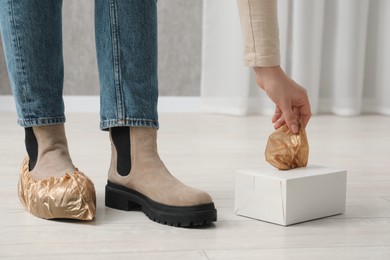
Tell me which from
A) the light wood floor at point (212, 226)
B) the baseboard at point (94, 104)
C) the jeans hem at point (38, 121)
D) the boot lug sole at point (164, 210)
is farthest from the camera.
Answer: the baseboard at point (94, 104)

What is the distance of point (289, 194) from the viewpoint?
3.72ft

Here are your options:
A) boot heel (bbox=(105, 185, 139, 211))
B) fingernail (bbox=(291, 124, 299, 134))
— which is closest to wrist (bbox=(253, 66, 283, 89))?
fingernail (bbox=(291, 124, 299, 134))

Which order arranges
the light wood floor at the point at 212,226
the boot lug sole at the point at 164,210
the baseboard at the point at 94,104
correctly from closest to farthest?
1. the light wood floor at the point at 212,226
2. the boot lug sole at the point at 164,210
3. the baseboard at the point at 94,104

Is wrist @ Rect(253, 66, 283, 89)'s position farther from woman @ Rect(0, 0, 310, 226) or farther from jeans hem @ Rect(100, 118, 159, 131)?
jeans hem @ Rect(100, 118, 159, 131)

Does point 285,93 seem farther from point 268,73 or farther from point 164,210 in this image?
point 164,210

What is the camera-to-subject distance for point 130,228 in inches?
43.8

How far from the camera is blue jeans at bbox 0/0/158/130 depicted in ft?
3.80

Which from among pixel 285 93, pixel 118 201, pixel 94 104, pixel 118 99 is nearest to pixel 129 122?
pixel 118 99

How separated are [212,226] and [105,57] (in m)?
0.34

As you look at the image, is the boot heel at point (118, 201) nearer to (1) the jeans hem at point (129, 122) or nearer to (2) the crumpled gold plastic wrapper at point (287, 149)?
(1) the jeans hem at point (129, 122)

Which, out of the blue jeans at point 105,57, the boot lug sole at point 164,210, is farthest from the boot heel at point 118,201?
the blue jeans at point 105,57

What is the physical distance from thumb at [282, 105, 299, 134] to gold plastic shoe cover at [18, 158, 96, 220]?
0.35 m

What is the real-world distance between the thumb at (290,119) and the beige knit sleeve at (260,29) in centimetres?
9

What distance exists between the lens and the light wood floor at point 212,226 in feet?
3.26
